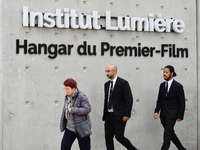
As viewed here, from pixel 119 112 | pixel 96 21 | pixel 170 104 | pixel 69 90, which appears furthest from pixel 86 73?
pixel 69 90

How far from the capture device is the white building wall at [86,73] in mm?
10328

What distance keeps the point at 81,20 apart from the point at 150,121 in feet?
9.59

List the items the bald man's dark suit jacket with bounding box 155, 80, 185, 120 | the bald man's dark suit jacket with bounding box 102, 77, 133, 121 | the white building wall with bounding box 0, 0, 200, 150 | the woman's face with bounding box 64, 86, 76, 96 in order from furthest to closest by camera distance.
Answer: the white building wall with bounding box 0, 0, 200, 150
the bald man's dark suit jacket with bounding box 155, 80, 185, 120
the bald man's dark suit jacket with bounding box 102, 77, 133, 121
the woman's face with bounding box 64, 86, 76, 96

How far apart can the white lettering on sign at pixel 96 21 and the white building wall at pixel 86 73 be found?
119 millimetres

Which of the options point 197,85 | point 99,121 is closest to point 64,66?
point 99,121

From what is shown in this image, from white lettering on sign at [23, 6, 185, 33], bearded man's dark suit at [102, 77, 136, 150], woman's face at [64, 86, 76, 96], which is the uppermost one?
white lettering on sign at [23, 6, 185, 33]

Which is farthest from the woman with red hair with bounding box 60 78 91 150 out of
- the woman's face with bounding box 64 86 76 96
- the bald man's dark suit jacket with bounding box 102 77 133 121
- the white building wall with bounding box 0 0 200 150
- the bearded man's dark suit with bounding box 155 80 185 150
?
the bearded man's dark suit with bounding box 155 80 185 150

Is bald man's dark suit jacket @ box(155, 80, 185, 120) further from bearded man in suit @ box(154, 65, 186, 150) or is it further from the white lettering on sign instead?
the white lettering on sign

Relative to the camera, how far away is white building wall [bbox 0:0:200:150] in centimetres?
1033

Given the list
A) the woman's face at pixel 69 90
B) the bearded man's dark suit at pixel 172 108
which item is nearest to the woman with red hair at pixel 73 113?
the woman's face at pixel 69 90

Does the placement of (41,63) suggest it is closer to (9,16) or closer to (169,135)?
(9,16)

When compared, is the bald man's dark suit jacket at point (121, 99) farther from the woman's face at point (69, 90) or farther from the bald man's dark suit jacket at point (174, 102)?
the woman's face at point (69, 90)

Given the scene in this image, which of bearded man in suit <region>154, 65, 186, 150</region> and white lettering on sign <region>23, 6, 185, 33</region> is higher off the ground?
white lettering on sign <region>23, 6, 185, 33</region>

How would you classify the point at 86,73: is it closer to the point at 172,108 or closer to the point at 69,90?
the point at 172,108
